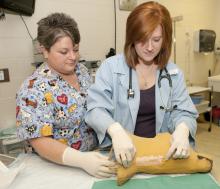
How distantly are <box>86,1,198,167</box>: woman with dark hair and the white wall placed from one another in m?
1.49

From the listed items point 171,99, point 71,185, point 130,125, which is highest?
point 171,99

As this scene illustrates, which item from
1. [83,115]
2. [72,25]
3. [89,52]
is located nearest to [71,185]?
[83,115]

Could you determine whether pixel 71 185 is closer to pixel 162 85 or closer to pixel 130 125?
pixel 130 125

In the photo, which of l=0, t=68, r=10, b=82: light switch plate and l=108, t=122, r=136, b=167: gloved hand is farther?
l=0, t=68, r=10, b=82: light switch plate

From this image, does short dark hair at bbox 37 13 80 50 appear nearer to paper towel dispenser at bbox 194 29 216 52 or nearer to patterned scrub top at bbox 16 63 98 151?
patterned scrub top at bbox 16 63 98 151

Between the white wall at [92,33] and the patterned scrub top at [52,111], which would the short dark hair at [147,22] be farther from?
the white wall at [92,33]

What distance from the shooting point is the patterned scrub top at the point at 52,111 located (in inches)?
47.8

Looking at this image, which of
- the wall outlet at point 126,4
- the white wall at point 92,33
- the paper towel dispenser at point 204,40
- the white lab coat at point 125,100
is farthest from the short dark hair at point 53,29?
the paper towel dispenser at point 204,40

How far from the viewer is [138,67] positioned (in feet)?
4.56

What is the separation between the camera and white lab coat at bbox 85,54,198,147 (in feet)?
4.20

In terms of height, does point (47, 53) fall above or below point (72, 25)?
below

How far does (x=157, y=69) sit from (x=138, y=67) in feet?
0.31

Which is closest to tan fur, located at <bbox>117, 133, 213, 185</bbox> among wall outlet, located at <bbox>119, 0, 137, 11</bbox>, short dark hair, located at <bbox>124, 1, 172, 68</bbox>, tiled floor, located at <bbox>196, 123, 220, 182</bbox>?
short dark hair, located at <bbox>124, 1, 172, 68</bbox>

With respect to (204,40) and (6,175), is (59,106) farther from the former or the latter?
(204,40)
